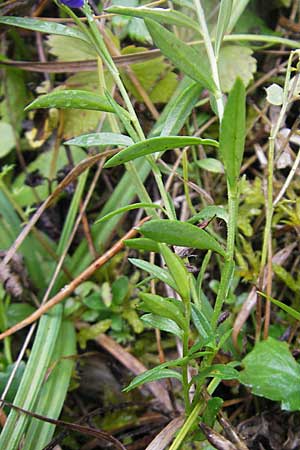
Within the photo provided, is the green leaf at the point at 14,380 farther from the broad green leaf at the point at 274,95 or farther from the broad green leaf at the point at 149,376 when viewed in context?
the broad green leaf at the point at 274,95

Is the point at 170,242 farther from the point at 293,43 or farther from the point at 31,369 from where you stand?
the point at 293,43

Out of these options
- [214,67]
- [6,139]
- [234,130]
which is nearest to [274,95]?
[214,67]

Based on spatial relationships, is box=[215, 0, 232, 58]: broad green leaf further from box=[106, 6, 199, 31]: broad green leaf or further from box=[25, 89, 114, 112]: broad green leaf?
box=[25, 89, 114, 112]: broad green leaf

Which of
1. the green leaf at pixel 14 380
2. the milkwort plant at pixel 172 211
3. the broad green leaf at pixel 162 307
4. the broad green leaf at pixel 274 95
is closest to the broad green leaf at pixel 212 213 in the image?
the milkwort plant at pixel 172 211

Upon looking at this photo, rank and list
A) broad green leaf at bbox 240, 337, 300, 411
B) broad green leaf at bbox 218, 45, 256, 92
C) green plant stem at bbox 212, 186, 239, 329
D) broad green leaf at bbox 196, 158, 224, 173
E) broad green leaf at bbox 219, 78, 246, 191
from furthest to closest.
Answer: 1. broad green leaf at bbox 218, 45, 256, 92
2. broad green leaf at bbox 196, 158, 224, 173
3. broad green leaf at bbox 240, 337, 300, 411
4. green plant stem at bbox 212, 186, 239, 329
5. broad green leaf at bbox 219, 78, 246, 191

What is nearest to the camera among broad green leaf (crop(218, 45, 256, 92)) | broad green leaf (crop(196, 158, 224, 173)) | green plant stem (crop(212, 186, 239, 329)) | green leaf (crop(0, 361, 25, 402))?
green plant stem (crop(212, 186, 239, 329))

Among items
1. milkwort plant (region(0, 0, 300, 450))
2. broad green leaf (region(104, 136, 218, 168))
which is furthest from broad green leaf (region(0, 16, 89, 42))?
broad green leaf (region(104, 136, 218, 168))
